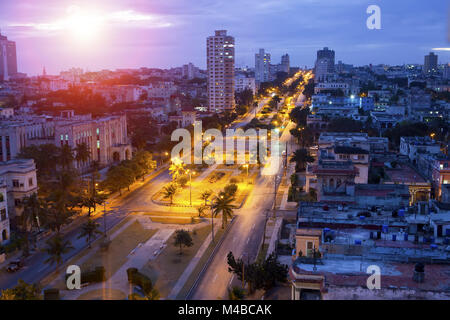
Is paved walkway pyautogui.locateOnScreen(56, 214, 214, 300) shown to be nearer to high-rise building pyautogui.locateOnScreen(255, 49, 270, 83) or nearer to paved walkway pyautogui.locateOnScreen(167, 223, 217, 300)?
paved walkway pyautogui.locateOnScreen(167, 223, 217, 300)

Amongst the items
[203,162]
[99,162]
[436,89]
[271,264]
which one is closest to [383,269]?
[271,264]

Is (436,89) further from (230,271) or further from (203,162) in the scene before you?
(230,271)

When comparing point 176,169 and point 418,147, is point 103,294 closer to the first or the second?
point 176,169

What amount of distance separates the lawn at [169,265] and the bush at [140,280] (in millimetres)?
704

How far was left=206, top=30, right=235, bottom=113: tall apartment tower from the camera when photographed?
9847cm

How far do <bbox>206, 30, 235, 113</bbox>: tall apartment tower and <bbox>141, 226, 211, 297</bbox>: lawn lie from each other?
74054 millimetres

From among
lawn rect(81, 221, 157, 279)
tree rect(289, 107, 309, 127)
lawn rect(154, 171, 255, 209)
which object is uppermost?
tree rect(289, 107, 309, 127)

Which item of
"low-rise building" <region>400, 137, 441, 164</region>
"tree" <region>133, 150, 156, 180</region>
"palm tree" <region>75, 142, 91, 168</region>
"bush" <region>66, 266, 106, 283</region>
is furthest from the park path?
"low-rise building" <region>400, 137, 441, 164</region>

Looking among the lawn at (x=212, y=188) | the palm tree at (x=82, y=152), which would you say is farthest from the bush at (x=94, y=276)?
the palm tree at (x=82, y=152)

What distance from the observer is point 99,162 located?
48.9m

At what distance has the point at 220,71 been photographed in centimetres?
9888

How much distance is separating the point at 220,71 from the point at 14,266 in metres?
80.6
